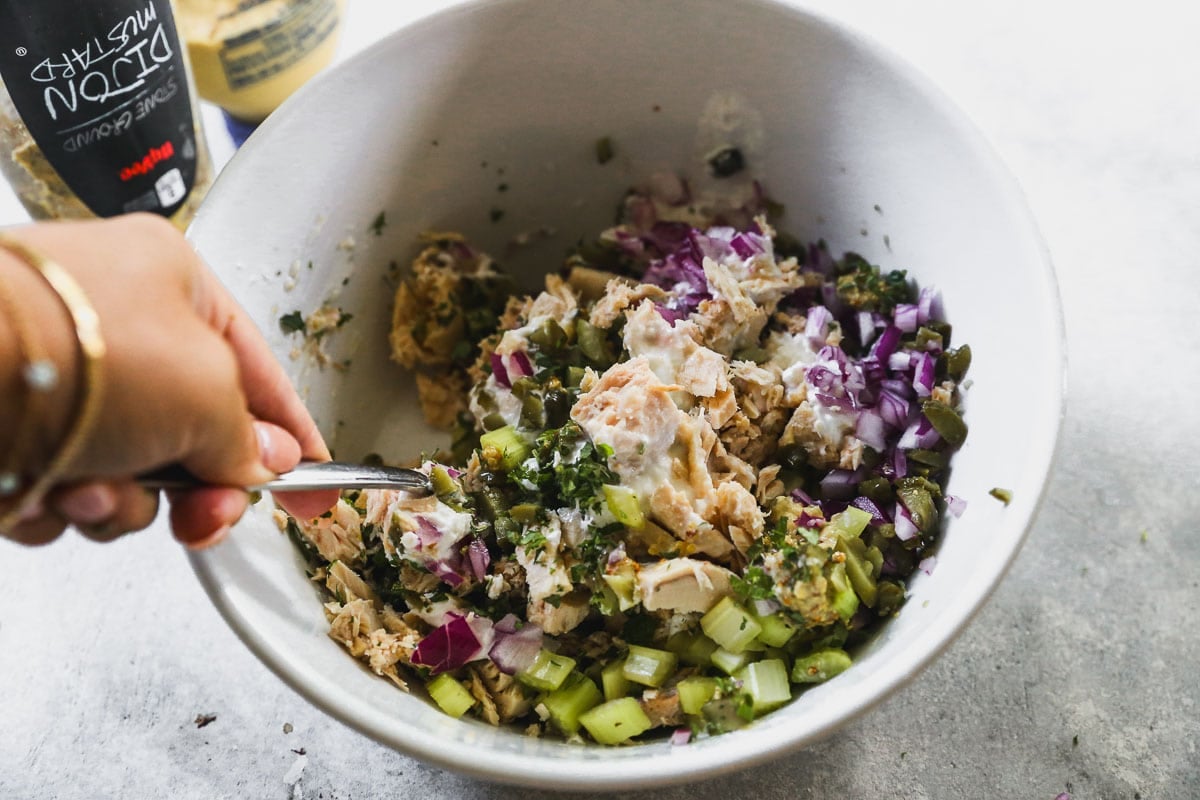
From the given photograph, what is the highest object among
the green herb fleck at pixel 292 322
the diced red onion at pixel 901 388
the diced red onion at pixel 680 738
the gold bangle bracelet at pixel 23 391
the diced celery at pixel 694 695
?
the gold bangle bracelet at pixel 23 391

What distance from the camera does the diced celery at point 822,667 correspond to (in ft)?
3.84

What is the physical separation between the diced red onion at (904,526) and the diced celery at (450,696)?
57 cm

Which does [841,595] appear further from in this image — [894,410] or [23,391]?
[23,391]

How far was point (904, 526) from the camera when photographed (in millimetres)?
1274

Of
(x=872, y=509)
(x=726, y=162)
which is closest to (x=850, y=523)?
(x=872, y=509)

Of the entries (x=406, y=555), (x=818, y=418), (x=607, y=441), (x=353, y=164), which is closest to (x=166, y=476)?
(x=406, y=555)

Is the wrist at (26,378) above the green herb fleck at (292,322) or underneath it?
above

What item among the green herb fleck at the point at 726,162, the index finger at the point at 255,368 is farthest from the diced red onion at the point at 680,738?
the green herb fleck at the point at 726,162

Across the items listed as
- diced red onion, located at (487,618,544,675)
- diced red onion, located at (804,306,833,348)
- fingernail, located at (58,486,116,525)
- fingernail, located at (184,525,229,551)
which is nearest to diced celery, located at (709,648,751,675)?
diced red onion, located at (487,618,544,675)

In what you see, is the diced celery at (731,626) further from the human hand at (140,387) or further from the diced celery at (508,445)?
the human hand at (140,387)

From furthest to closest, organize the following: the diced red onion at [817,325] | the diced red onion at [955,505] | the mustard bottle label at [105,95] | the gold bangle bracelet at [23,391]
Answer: the diced red onion at [817,325]
the mustard bottle label at [105,95]
the diced red onion at [955,505]
the gold bangle bracelet at [23,391]

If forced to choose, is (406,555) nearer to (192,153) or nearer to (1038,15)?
(192,153)

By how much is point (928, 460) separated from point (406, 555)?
2.23 feet

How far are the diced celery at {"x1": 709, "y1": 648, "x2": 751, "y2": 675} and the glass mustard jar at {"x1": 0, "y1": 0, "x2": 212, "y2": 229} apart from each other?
3.75 ft
